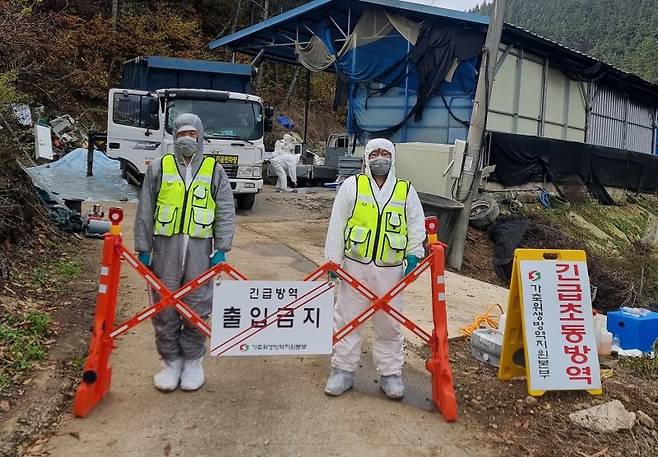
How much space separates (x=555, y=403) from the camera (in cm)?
459

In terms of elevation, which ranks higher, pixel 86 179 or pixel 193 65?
pixel 193 65

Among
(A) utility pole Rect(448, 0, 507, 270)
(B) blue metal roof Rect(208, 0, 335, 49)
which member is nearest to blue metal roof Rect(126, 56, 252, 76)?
(B) blue metal roof Rect(208, 0, 335, 49)

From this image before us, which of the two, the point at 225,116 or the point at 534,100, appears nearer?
the point at 225,116

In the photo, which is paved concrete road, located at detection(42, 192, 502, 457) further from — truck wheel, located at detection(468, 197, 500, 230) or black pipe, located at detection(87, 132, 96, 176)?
black pipe, located at detection(87, 132, 96, 176)

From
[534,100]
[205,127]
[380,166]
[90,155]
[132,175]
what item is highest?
[534,100]

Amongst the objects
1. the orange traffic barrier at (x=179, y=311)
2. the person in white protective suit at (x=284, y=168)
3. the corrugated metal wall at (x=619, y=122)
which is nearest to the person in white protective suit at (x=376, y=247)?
the orange traffic barrier at (x=179, y=311)

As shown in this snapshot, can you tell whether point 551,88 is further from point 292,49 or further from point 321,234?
point 321,234

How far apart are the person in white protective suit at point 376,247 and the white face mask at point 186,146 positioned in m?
1.08

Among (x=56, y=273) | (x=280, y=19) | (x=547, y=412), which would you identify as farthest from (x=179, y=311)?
(x=280, y=19)

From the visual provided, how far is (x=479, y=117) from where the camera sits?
994 centimetres

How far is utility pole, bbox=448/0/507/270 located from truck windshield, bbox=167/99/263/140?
4.61m

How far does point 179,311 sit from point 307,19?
15127 mm

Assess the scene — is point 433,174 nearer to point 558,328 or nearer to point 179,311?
point 558,328

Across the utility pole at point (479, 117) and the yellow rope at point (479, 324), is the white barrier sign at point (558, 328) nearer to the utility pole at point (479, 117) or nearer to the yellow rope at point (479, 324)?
the yellow rope at point (479, 324)
